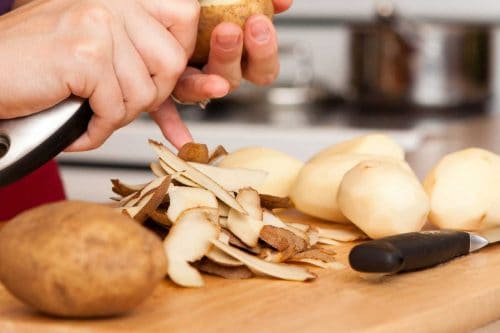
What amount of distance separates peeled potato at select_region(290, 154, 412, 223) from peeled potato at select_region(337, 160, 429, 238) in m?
0.07

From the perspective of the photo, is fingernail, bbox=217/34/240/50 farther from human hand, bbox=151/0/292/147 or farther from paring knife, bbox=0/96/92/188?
paring knife, bbox=0/96/92/188

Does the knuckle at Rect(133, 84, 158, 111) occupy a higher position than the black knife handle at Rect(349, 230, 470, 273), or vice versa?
the knuckle at Rect(133, 84, 158, 111)

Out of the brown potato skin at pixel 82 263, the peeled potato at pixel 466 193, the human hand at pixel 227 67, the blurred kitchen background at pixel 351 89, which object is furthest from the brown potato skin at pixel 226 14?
the blurred kitchen background at pixel 351 89

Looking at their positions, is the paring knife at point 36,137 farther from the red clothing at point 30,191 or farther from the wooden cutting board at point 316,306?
the red clothing at point 30,191

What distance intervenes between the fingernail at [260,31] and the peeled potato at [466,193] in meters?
0.22

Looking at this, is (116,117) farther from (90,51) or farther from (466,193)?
(466,193)

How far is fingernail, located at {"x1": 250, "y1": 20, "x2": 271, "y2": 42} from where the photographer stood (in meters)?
1.11

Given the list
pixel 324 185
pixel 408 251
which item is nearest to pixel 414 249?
pixel 408 251

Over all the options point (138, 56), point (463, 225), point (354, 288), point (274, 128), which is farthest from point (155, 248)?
point (274, 128)

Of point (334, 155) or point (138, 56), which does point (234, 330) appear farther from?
point (334, 155)

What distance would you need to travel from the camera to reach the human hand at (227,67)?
111 cm

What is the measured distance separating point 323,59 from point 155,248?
1964 mm

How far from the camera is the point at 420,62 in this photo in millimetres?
2434

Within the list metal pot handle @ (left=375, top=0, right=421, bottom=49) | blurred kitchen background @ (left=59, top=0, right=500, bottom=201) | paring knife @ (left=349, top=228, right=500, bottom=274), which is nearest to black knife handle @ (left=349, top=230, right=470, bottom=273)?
paring knife @ (left=349, top=228, right=500, bottom=274)
